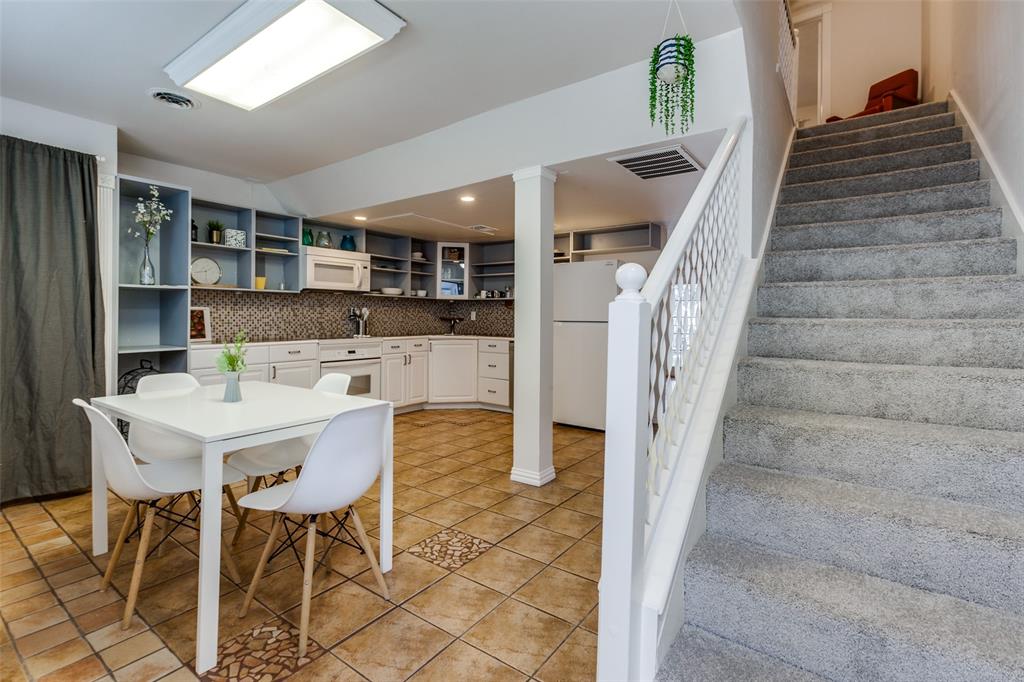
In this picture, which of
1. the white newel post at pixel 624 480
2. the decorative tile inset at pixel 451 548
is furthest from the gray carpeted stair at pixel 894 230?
the decorative tile inset at pixel 451 548

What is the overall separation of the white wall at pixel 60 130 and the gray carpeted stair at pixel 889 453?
4.27 m

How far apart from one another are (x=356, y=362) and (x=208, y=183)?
219 centimetres

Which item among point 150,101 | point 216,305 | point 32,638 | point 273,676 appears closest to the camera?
point 273,676

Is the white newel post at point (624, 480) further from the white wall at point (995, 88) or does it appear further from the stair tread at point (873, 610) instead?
the white wall at point (995, 88)

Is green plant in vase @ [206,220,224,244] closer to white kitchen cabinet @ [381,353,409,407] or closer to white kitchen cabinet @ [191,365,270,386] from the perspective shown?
white kitchen cabinet @ [191,365,270,386]

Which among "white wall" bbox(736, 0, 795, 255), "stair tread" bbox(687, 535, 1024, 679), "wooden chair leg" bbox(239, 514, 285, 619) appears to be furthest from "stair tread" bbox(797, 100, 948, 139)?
"wooden chair leg" bbox(239, 514, 285, 619)

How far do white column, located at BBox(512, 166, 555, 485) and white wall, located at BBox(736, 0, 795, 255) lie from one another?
1263 mm

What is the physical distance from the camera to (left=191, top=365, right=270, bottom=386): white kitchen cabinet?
4098mm

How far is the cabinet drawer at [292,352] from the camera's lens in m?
4.63

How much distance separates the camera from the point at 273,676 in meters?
1.57

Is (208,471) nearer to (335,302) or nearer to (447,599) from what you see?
(447,599)

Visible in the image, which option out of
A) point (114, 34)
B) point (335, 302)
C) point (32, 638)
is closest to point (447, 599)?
point (32, 638)

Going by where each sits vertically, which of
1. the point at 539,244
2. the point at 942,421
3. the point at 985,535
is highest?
the point at 539,244

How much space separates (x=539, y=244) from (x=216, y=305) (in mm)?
3345
